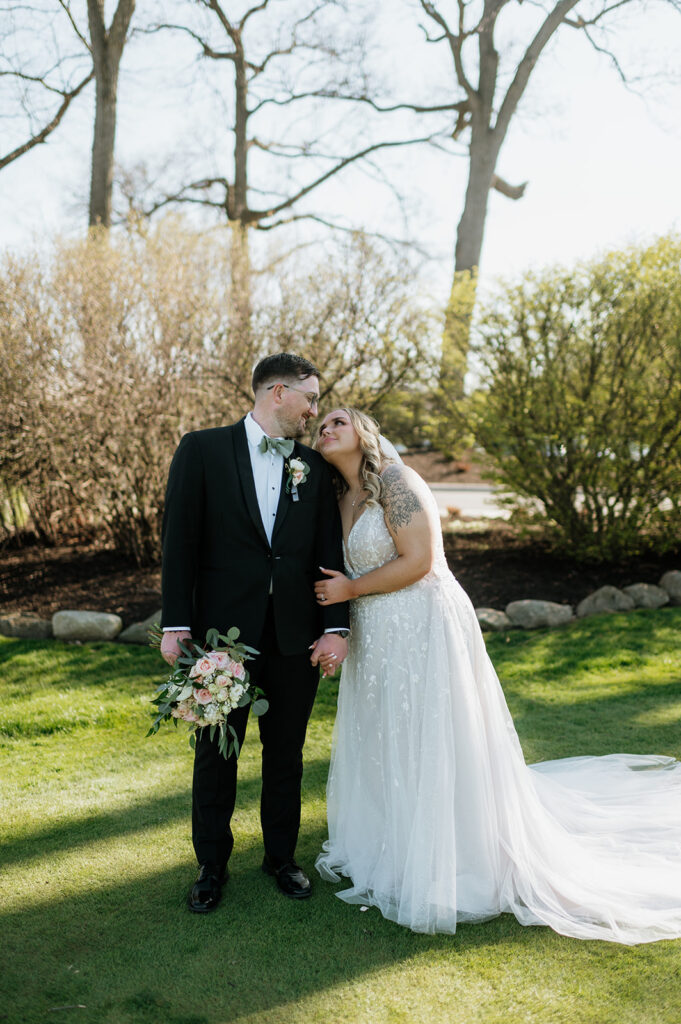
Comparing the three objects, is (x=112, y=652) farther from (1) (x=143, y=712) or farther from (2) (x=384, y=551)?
(2) (x=384, y=551)

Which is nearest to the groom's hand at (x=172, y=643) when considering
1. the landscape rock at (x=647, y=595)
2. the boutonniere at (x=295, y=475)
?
the boutonniere at (x=295, y=475)

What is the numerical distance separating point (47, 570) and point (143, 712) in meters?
3.70

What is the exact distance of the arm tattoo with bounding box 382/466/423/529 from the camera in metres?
3.11

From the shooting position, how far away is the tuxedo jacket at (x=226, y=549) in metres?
2.91

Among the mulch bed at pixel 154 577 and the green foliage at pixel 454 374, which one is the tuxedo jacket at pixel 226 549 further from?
the green foliage at pixel 454 374

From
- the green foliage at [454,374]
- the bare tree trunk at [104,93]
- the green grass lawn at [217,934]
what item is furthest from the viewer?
the bare tree trunk at [104,93]

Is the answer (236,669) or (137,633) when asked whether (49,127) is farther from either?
(236,669)

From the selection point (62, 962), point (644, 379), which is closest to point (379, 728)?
point (62, 962)

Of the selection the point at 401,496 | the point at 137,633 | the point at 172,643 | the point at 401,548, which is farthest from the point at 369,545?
the point at 137,633

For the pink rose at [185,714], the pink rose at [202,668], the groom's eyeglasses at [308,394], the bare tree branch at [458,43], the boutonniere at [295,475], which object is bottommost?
the pink rose at [185,714]

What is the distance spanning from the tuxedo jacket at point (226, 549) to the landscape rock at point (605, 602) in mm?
4808

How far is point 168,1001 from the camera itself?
249cm

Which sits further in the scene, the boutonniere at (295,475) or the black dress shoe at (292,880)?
the black dress shoe at (292,880)

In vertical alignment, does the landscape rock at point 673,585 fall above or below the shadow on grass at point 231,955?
above
